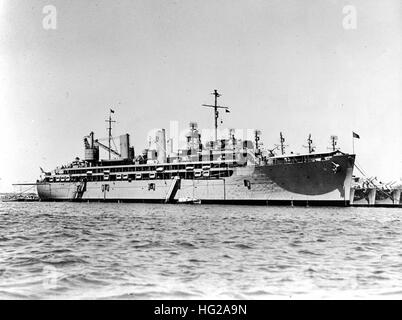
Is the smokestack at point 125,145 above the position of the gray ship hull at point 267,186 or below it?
above

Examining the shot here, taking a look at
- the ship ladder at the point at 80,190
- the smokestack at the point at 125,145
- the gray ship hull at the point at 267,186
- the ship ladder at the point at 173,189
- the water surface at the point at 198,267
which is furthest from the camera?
the ship ladder at the point at 80,190

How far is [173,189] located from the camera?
53.7 m

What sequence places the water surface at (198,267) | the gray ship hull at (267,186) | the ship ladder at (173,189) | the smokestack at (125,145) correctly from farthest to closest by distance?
the smokestack at (125,145)
the ship ladder at (173,189)
the gray ship hull at (267,186)
the water surface at (198,267)

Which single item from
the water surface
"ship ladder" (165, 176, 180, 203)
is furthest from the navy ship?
the water surface

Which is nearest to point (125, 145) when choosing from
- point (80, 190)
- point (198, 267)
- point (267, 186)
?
point (80, 190)

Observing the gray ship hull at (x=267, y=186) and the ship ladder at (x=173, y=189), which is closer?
the gray ship hull at (x=267, y=186)

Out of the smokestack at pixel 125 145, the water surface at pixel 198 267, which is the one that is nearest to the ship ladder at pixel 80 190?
the smokestack at pixel 125 145

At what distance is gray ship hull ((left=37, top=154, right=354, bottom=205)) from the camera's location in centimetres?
4281

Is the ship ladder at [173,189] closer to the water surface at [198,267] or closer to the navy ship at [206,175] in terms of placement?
the navy ship at [206,175]

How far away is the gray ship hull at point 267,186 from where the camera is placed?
42.8 meters

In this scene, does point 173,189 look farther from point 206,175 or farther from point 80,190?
point 80,190

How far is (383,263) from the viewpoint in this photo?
9836mm

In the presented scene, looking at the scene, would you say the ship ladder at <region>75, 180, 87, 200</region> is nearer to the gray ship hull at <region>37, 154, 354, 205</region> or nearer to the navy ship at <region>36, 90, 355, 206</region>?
the navy ship at <region>36, 90, 355, 206</region>

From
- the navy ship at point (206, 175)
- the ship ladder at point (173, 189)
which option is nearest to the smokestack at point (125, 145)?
the navy ship at point (206, 175)
